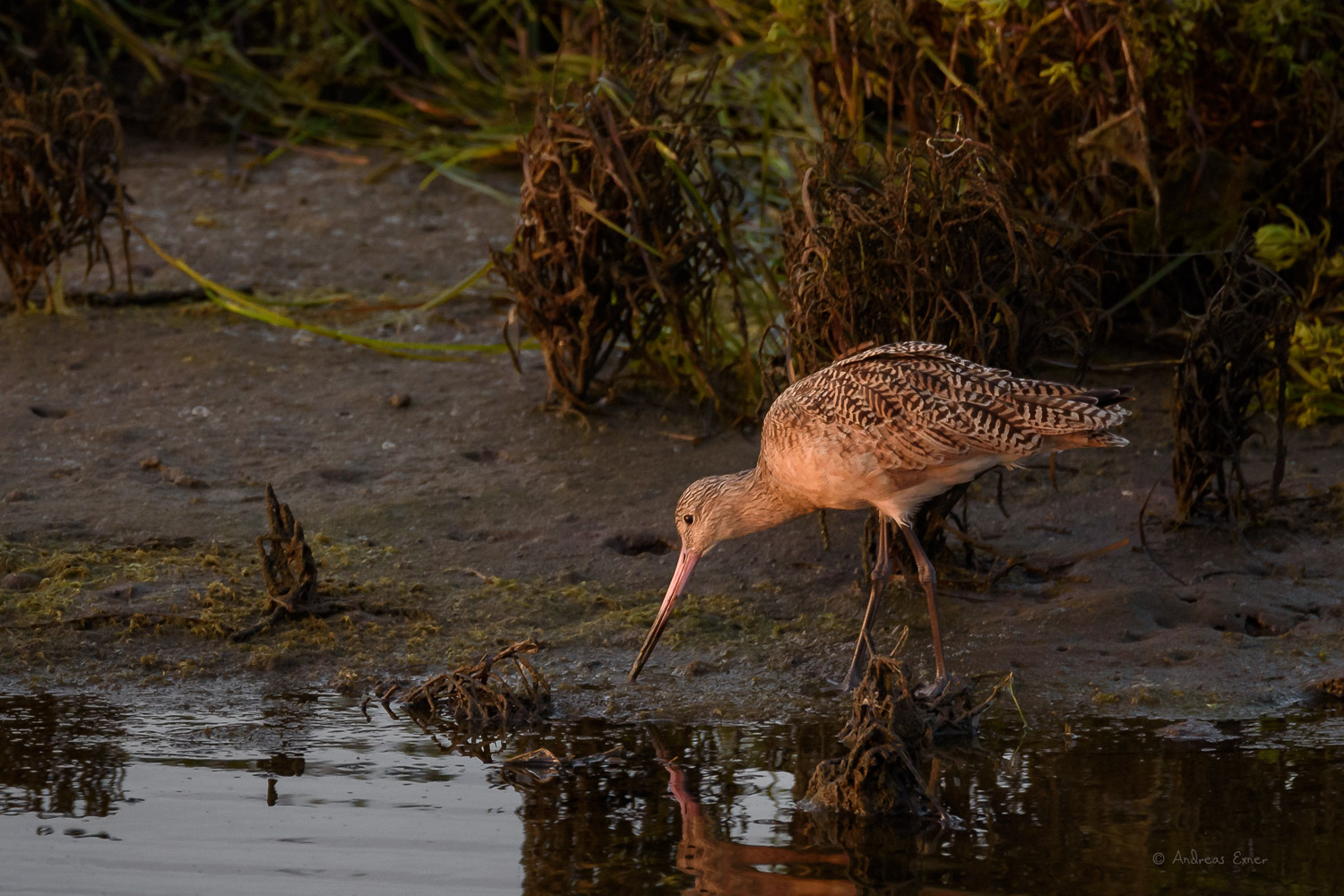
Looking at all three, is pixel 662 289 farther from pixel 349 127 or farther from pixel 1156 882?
pixel 349 127

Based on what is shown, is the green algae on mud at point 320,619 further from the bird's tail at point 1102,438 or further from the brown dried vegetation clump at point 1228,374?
the brown dried vegetation clump at point 1228,374

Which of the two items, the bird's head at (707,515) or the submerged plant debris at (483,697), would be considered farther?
the bird's head at (707,515)

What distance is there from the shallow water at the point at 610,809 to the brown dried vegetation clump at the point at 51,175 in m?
3.47

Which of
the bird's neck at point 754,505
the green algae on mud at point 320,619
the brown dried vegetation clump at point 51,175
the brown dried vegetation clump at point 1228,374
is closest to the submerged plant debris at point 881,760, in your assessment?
the green algae on mud at point 320,619

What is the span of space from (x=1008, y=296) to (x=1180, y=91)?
2226 millimetres

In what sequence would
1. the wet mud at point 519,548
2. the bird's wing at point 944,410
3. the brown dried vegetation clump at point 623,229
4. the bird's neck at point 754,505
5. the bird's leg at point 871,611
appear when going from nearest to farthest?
the bird's wing at point 944,410
the bird's leg at point 871,611
the wet mud at point 519,548
the bird's neck at point 754,505
the brown dried vegetation clump at point 623,229

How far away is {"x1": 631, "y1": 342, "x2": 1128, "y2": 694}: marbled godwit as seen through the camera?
4.95m

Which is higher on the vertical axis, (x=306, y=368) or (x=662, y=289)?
(x=662, y=289)

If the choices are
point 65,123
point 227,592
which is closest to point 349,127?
point 65,123

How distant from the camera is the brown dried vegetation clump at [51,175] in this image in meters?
7.47

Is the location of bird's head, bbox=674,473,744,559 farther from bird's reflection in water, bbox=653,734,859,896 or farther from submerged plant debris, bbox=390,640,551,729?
bird's reflection in water, bbox=653,734,859,896

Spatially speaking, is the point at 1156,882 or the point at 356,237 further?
the point at 356,237

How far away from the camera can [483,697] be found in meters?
4.76

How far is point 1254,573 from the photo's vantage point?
5.84 m
